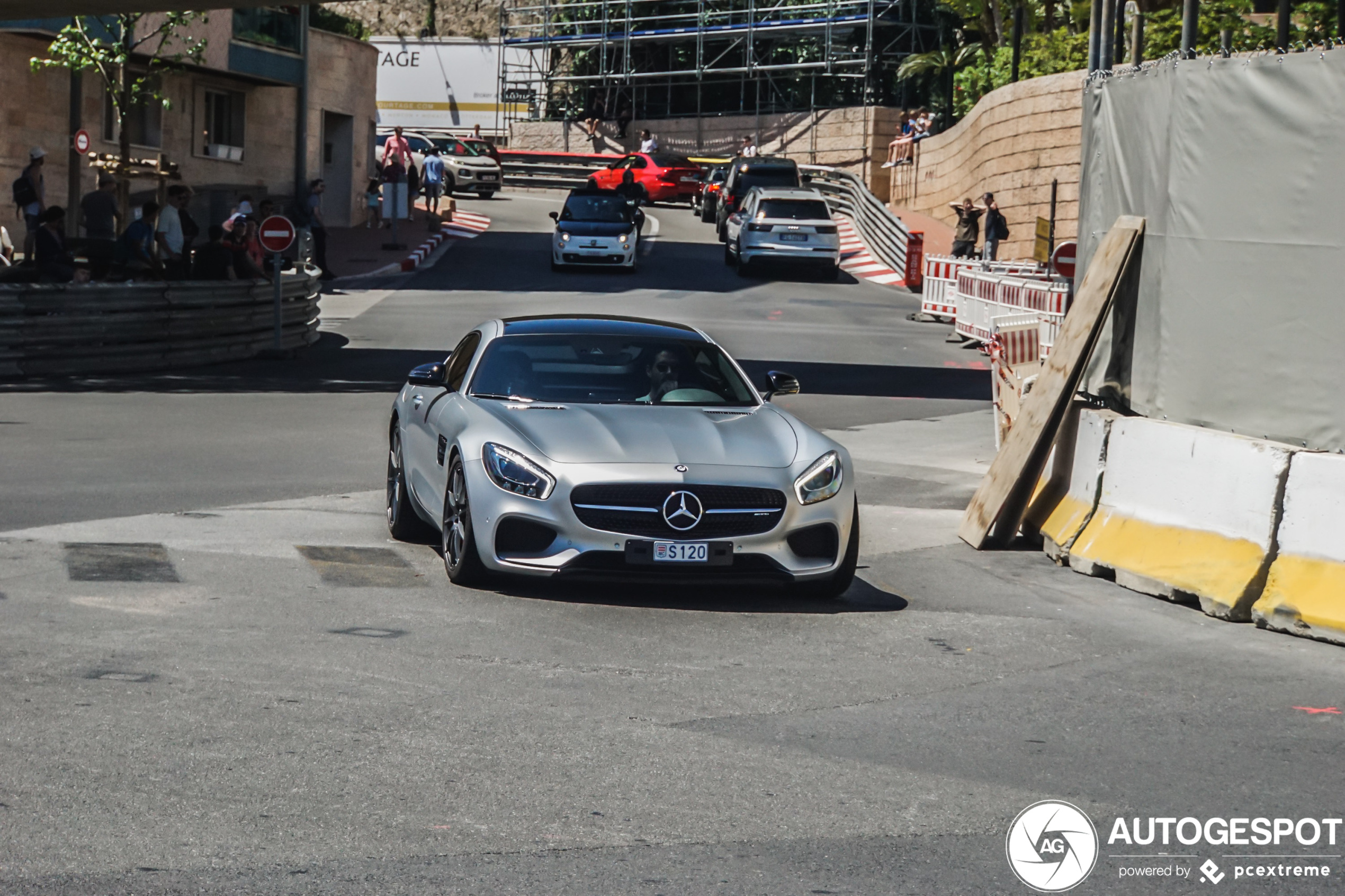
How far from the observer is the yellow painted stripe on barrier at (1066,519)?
396 inches

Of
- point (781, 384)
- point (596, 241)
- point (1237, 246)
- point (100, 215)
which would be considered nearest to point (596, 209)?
point (596, 241)

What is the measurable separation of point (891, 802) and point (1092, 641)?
9.57ft

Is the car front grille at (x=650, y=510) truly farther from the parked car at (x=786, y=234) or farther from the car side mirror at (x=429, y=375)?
the parked car at (x=786, y=234)

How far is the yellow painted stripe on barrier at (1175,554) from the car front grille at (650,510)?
244 cm

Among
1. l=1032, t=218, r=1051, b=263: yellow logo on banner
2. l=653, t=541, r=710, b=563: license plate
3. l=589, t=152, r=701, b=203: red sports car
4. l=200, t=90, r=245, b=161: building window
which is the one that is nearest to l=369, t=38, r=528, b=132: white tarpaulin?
l=589, t=152, r=701, b=203: red sports car

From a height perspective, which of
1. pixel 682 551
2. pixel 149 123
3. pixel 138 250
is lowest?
pixel 682 551

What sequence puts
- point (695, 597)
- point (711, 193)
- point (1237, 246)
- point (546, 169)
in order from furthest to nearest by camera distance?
point (546, 169), point (711, 193), point (1237, 246), point (695, 597)

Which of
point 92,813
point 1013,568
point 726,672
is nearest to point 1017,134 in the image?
point 1013,568

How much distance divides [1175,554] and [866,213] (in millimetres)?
36717

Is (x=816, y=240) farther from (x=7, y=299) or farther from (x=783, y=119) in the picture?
(x=783, y=119)

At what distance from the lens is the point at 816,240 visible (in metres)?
37.2

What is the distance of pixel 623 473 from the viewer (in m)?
8.20

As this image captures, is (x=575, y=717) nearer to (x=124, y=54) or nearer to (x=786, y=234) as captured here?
(x=124, y=54)

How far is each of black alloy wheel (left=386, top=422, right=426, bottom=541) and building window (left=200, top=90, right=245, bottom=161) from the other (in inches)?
1263
